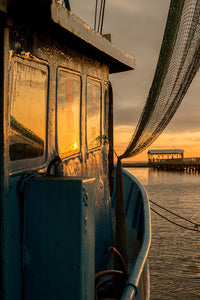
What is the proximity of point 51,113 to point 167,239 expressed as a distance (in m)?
17.9

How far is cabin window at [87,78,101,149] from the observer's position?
4.41 m

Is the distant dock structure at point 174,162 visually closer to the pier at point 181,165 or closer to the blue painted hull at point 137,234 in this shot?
the pier at point 181,165

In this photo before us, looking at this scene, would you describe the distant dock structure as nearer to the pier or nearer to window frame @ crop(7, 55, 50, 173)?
the pier

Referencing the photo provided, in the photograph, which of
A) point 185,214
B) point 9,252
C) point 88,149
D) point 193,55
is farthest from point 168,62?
point 185,214

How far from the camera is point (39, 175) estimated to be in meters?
2.91

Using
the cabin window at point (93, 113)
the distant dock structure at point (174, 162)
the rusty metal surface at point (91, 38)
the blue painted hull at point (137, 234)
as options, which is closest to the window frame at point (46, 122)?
the rusty metal surface at point (91, 38)

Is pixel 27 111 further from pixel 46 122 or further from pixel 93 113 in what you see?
pixel 93 113

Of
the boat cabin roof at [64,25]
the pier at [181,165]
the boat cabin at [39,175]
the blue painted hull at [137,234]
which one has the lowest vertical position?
the pier at [181,165]

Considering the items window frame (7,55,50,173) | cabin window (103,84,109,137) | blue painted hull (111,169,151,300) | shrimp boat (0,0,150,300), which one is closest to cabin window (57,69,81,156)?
shrimp boat (0,0,150,300)

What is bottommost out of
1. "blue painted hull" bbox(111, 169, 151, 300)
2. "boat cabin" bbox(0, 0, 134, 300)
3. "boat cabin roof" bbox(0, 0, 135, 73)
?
"blue painted hull" bbox(111, 169, 151, 300)

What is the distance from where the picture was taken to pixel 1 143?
2.52 metres

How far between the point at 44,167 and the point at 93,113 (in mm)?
1677

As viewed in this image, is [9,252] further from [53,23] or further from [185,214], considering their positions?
[185,214]

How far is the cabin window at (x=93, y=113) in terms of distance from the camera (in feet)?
14.5
